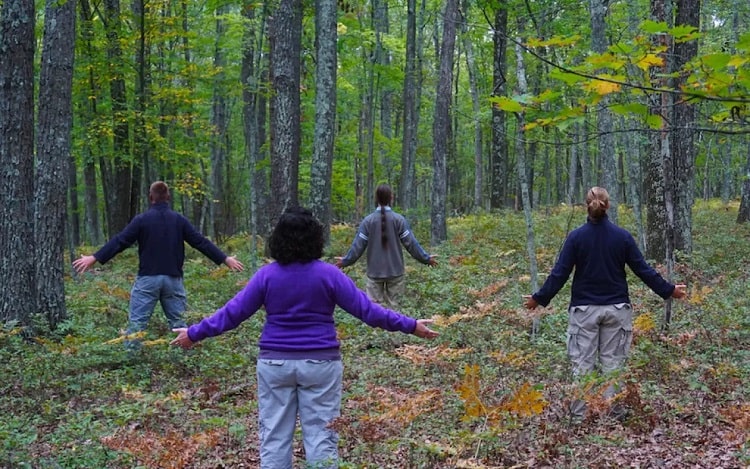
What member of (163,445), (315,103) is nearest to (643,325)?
(163,445)

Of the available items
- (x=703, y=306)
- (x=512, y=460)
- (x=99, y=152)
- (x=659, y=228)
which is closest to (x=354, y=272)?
(x=659, y=228)

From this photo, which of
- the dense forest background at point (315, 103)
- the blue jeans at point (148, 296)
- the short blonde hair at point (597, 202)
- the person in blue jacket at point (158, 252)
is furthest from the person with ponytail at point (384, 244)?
the short blonde hair at point (597, 202)

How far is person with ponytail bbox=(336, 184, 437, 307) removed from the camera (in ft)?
33.1

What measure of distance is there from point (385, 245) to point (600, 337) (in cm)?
430

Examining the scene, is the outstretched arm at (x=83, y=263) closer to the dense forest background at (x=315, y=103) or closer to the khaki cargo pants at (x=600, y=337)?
the dense forest background at (x=315, y=103)

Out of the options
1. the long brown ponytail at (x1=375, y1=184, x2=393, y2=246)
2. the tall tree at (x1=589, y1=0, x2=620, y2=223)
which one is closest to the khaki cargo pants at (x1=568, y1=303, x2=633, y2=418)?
the long brown ponytail at (x1=375, y1=184, x2=393, y2=246)

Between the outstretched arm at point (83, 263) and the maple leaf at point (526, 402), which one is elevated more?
the outstretched arm at point (83, 263)

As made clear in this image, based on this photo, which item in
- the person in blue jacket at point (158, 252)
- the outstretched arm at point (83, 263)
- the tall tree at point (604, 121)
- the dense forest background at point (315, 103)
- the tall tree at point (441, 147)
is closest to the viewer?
the dense forest background at point (315, 103)

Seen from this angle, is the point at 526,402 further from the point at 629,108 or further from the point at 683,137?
the point at 683,137

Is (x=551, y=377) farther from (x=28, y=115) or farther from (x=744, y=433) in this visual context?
(x=28, y=115)

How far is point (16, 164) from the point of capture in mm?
9359

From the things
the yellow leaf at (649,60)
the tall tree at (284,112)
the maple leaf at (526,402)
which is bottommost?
the maple leaf at (526,402)

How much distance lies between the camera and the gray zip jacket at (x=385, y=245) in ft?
33.2

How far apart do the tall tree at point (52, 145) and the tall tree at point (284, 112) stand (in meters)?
5.47
